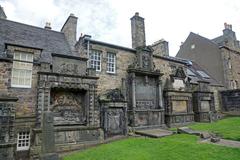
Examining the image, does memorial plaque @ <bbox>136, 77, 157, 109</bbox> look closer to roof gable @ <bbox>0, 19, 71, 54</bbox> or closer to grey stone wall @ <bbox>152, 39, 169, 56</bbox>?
roof gable @ <bbox>0, 19, 71, 54</bbox>

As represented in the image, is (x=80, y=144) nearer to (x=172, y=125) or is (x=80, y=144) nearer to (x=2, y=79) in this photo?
(x=2, y=79)

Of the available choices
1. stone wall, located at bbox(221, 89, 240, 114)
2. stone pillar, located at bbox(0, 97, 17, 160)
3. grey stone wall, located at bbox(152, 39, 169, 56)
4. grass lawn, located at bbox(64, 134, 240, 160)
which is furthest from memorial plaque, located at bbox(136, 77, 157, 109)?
stone wall, located at bbox(221, 89, 240, 114)

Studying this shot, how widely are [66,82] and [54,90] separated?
904 mm

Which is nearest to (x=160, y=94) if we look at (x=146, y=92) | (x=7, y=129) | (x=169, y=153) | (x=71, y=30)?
(x=146, y=92)

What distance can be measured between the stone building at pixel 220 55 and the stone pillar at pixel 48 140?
23.8 meters

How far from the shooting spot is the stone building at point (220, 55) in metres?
24.5

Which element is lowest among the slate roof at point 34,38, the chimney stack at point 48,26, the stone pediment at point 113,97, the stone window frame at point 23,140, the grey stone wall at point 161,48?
the stone window frame at point 23,140

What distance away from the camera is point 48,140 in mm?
6992

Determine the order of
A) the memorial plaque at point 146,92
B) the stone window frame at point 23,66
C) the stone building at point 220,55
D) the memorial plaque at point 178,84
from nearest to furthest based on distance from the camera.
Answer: the stone window frame at point 23,66 < the memorial plaque at point 146,92 < the memorial plaque at point 178,84 < the stone building at point 220,55

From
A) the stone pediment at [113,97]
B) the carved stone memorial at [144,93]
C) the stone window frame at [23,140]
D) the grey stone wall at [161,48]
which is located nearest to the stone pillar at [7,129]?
the stone window frame at [23,140]

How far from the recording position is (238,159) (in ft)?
20.0

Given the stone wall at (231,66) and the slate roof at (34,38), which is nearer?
the slate roof at (34,38)

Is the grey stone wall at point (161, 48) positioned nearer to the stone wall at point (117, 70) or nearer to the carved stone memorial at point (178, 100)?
the carved stone memorial at point (178, 100)

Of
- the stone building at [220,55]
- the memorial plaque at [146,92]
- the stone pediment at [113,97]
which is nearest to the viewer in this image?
the stone pediment at [113,97]
